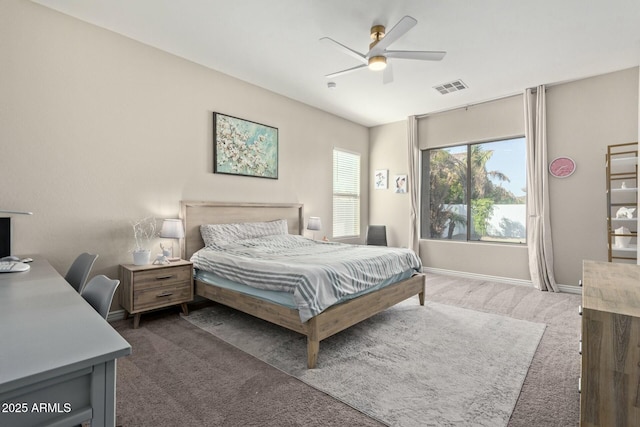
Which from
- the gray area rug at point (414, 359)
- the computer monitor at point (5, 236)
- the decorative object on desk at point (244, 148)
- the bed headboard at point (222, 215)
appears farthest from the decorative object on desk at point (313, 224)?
the computer monitor at point (5, 236)

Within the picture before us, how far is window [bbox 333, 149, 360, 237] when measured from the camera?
20.1 ft

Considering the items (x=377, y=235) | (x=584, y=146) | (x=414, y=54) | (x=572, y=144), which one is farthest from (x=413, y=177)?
(x=414, y=54)

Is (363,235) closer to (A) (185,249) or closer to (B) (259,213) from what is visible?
(B) (259,213)

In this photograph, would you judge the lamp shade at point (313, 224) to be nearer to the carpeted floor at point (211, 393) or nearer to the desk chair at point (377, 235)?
the desk chair at point (377, 235)

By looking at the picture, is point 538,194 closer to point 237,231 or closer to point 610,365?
point 610,365

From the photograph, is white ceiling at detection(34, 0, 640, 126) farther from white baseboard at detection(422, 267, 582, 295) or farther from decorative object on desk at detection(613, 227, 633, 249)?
white baseboard at detection(422, 267, 582, 295)

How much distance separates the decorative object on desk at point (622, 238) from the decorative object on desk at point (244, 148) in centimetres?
467

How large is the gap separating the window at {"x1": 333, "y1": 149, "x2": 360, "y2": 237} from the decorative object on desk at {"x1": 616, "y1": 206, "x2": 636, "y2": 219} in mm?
4028

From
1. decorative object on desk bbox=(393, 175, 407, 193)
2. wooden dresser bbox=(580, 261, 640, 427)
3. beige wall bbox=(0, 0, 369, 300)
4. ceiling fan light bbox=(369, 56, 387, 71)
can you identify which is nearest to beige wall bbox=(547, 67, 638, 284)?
decorative object on desk bbox=(393, 175, 407, 193)

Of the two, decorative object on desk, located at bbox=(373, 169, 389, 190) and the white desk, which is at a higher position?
decorative object on desk, located at bbox=(373, 169, 389, 190)

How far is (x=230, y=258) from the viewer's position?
126 inches

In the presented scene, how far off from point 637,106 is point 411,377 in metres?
4.71

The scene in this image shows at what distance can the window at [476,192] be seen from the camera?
5141 millimetres

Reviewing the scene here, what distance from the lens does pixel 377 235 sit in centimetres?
620
